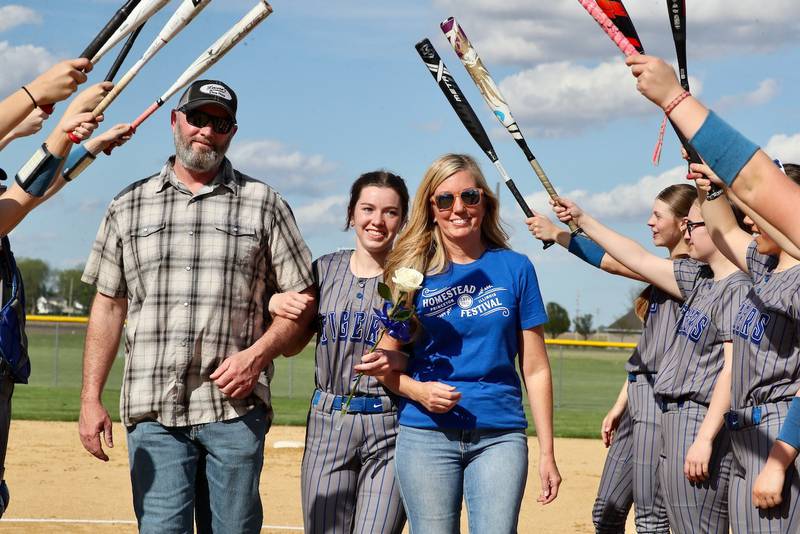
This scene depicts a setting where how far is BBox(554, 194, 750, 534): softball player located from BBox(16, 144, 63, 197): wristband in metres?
2.72

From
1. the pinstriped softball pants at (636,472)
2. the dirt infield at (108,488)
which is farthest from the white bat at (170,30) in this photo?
the dirt infield at (108,488)

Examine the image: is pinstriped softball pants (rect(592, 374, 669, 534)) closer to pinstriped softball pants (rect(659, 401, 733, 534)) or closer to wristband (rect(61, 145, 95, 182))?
pinstriped softball pants (rect(659, 401, 733, 534))

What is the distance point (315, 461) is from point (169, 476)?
70 cm

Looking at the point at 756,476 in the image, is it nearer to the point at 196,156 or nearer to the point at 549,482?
the point at 549,482

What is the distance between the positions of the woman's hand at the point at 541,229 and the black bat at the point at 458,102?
0.68ft

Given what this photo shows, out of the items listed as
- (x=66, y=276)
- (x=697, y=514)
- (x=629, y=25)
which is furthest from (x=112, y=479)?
(x=66, y=276)

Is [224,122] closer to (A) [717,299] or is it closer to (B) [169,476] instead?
(B) [169,476]

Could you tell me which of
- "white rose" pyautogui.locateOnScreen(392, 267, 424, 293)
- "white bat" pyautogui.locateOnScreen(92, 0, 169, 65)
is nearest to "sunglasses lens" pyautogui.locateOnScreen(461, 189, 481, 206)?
"white rose" pyautogui.locateOnScreen(392, 267, 424, 293)

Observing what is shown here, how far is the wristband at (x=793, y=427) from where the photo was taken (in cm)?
374

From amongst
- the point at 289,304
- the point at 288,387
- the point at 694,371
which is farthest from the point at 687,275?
the point at 288,387

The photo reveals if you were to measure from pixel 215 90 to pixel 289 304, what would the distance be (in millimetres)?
1028

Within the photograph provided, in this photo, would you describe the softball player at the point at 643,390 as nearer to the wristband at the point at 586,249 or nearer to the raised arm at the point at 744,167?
the wristband at the point at 586,249

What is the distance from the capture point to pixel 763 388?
4.25 m

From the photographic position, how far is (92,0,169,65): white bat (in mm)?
4281
